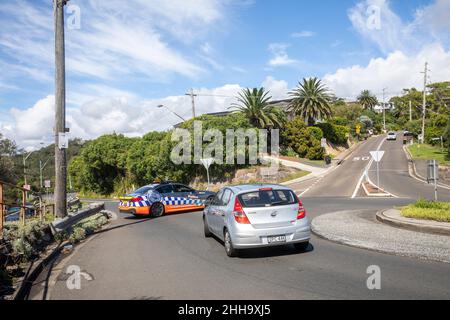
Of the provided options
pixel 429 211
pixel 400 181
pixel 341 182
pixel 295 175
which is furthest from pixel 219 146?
pixel 429 211

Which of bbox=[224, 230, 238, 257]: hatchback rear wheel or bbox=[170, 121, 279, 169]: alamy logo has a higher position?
bbox=[170, 121, 279, 169]: alamy logo

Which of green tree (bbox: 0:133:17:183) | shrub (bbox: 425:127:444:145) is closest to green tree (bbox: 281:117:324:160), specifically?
shrub (bbox: 425:127:444:145)

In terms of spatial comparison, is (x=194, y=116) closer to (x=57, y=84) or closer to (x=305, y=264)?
(x=57, y=84)

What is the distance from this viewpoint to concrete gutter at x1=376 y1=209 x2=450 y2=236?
9.68m

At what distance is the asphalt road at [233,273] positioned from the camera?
5.84m

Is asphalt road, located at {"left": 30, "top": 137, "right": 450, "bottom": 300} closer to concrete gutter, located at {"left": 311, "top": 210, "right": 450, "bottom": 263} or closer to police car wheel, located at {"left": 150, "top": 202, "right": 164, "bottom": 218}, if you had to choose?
concrete gutter, located at {"left": 311, "top": 210, "right": 450, "bottom": 263}

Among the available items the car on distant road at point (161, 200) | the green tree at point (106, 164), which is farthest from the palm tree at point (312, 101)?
the car on distant road at point (161, 200)

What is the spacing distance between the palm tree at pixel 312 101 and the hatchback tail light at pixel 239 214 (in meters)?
50.9

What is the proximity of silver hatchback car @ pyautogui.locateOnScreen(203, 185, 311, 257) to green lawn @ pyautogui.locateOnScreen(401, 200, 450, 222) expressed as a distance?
4456 mm

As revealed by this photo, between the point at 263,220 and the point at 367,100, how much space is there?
349 feet

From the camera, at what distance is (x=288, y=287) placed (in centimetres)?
606

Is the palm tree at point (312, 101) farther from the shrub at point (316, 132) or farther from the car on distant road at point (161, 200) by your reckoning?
the car on distant road at point (161, 200)
